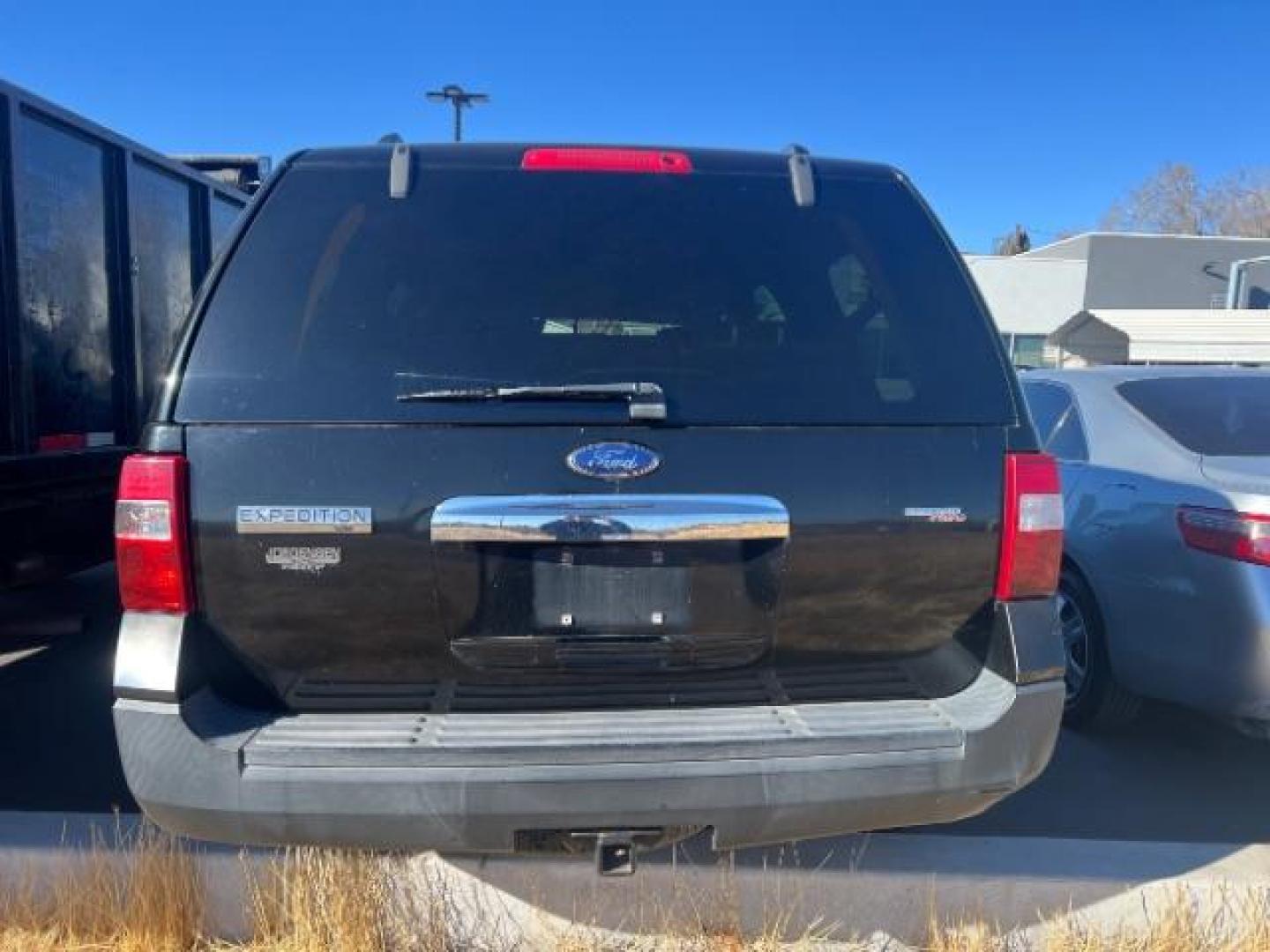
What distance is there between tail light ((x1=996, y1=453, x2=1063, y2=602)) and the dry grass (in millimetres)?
954

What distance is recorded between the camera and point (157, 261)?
5453 mm

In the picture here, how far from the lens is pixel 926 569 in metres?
2.32

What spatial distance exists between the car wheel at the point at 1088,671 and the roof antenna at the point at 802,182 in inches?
90.5

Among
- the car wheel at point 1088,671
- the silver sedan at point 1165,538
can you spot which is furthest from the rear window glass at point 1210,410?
the car wheel at point 1088,671

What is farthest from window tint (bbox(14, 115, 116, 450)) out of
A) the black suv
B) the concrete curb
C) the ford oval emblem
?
the ford oval emblem

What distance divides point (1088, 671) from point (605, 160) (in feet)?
10.1

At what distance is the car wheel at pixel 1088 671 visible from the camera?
414 centimetres

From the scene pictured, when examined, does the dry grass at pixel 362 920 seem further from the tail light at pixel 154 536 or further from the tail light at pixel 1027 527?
the tail light at pixel 1027 527

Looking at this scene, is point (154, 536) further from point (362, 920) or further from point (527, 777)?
point (362, 920)

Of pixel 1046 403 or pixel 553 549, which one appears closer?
pixel 553 549

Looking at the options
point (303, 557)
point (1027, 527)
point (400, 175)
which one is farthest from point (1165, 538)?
point (303, 557)

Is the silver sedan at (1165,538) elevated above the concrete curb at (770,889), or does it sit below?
above

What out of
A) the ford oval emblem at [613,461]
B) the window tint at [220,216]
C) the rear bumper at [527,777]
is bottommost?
the rear bumper at [527,777]

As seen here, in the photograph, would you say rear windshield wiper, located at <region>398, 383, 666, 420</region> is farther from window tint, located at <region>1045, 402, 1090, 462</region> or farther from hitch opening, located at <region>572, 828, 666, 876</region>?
window tint, located at <region>1045, 402, 1090, 462</region>
